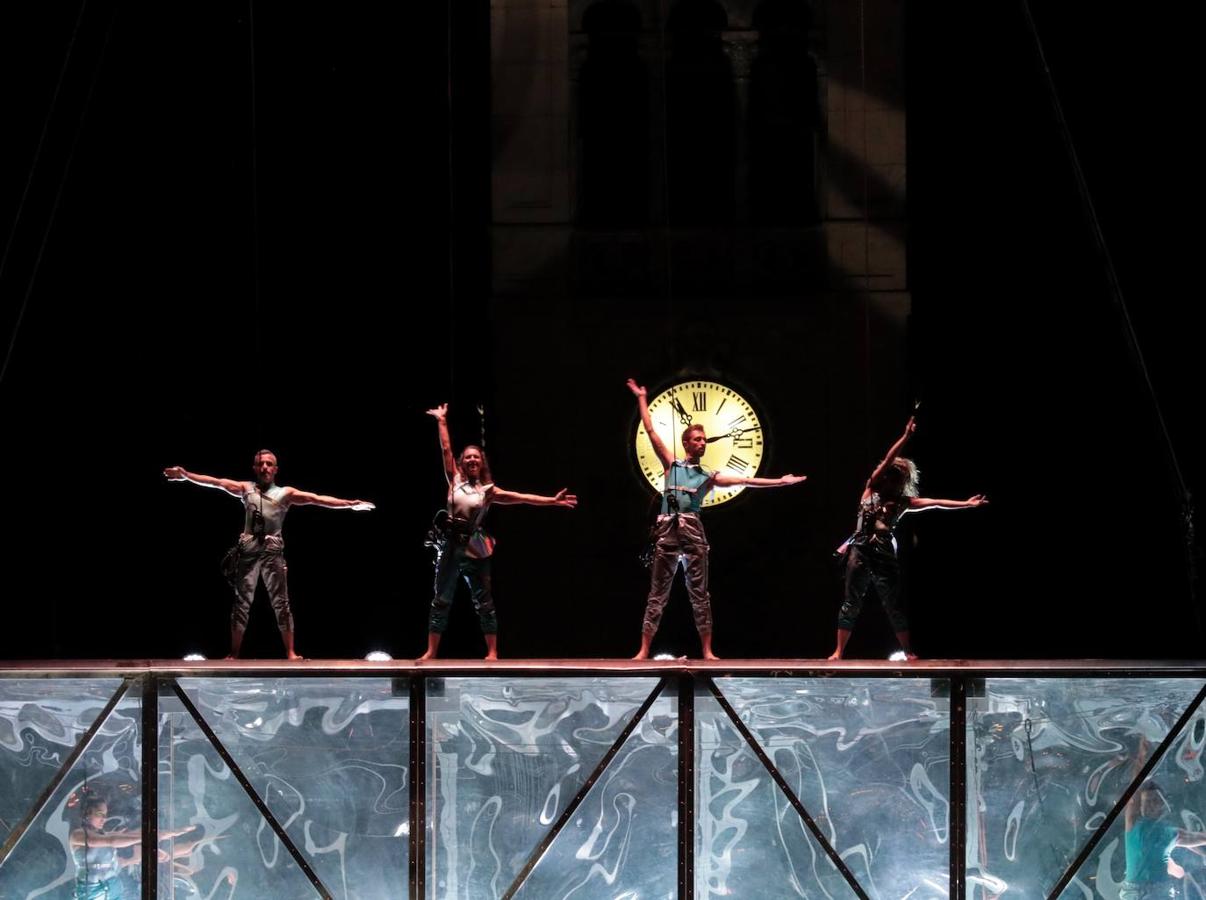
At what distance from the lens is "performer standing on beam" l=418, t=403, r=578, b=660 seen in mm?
12406

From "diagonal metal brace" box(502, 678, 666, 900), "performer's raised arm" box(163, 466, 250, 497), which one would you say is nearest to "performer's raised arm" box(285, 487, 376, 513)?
"performer's raised arm" box(163, 466, 250, 497)

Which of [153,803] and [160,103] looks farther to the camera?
[160,103]

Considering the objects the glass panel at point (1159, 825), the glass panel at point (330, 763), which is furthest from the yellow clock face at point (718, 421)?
the glass panel at point (1159, 825)

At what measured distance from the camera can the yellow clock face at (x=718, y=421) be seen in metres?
14.1

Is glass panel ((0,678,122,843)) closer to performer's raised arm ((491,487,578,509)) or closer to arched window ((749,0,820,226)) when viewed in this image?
performer's raised arm ((491,487,578,509))

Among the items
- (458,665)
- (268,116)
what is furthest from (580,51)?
(458,665)

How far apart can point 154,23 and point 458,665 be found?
237 inches

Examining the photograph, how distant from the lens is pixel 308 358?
14.4 meters

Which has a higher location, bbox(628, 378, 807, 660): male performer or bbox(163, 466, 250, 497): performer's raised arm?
bbox(163, 466, 250, 497): performer's raised arm

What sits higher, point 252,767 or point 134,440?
point 134,440

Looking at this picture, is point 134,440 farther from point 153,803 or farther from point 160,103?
point 153,803

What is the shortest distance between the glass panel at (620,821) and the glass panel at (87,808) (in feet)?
7.54

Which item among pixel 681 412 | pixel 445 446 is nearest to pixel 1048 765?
pixel 681 412

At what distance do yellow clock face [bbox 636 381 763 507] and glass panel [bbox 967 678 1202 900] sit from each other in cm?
359
